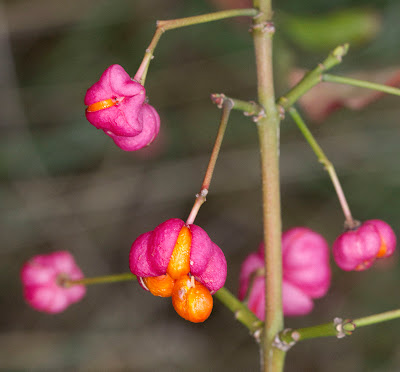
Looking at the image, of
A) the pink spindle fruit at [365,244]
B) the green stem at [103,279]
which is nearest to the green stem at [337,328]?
the pink spindle fruit at [365,244]

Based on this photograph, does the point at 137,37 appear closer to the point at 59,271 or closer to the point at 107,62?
the point at 107,62

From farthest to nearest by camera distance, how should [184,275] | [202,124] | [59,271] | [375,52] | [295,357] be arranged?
[202,124]
[295,357]
[375,52]
[59,271]
[184,275]

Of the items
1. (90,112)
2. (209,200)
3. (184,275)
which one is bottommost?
(184,275)

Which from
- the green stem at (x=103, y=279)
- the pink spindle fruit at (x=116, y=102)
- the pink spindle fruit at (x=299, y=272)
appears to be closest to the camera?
the pink spindle fruit at (x=116, y=102)

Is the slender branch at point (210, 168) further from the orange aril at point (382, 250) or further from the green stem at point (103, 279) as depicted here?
the orange aril at point (382, 250)

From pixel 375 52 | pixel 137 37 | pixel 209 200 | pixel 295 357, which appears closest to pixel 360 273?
pixel 295 357

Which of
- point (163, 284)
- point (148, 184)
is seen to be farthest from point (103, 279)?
point (148, 184)

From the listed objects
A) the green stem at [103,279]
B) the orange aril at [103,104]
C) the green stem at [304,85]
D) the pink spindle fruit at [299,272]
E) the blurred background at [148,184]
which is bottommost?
the green stem at [103,279]

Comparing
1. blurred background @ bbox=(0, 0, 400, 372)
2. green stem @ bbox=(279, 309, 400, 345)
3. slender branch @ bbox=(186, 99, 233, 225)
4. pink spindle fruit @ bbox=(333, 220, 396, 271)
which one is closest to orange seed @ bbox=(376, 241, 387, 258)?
pink spindle fruit @ bbox=(333, 220, 396, 271)
